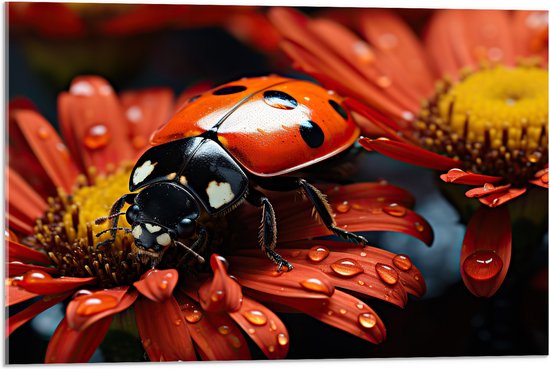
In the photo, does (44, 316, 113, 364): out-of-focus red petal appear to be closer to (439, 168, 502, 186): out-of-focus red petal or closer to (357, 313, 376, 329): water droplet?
(357, 313, 376, 329): water droplet

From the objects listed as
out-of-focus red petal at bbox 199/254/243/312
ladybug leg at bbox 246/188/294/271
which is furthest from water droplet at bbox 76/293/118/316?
ladybug leg at bbox 246/188/294/271

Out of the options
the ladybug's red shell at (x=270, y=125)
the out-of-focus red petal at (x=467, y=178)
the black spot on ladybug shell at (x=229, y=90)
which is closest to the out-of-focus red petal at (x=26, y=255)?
the ladybug's red shell at (x=270, y=125)

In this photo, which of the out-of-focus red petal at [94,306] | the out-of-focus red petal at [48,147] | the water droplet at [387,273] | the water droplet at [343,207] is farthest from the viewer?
the out-of-focus red petal at [48,147]

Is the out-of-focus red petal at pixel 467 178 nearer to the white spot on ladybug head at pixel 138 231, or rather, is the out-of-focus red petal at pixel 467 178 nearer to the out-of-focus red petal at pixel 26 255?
the white spot on ladybug head at pixel 138 231

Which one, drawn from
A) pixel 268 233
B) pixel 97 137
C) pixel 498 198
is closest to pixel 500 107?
pixel 498 198

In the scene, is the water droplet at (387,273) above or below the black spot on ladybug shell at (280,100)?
below

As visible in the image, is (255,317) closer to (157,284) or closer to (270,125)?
(157,284)

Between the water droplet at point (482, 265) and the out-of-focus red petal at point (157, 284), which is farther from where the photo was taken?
the water droplet at point (482, 265)

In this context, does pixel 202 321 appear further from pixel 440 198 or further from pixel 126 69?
pixel 126 69
